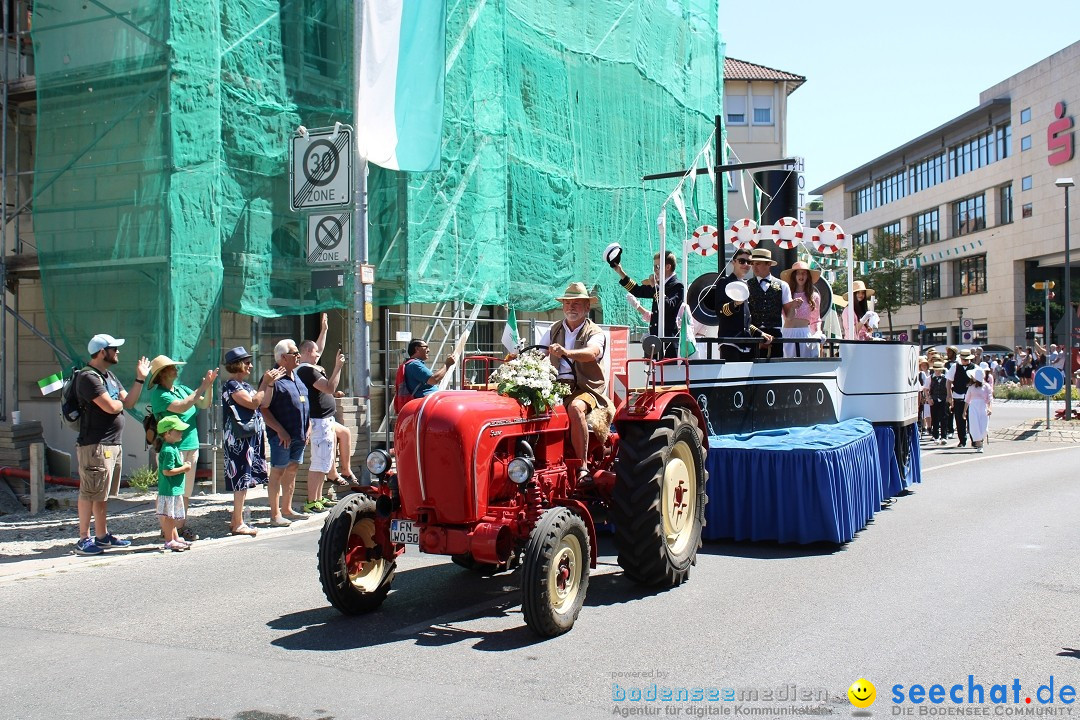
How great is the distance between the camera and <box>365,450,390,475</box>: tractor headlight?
6496 millimetres

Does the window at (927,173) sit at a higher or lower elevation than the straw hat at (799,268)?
higher

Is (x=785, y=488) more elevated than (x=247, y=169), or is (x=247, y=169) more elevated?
(x=247, y=169)

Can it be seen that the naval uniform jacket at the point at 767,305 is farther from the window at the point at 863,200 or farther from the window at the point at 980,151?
the window at the point at 863,200

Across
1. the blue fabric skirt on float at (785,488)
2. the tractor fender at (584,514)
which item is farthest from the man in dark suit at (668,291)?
the tractor fender at (584,514)

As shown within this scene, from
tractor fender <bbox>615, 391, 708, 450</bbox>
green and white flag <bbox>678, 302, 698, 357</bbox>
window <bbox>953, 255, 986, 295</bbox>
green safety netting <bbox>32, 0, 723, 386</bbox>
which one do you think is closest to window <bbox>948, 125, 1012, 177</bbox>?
window <bbox>953, 255, 986, 295</bbox>

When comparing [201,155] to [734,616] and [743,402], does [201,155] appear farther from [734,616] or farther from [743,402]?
[734,616]

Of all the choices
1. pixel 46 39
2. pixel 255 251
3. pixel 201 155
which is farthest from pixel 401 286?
pixel 46 39

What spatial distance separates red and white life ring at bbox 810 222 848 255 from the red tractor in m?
5.39

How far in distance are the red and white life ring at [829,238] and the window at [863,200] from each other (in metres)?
71.7

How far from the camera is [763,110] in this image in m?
44.1

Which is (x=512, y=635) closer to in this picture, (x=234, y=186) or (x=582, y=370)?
(x=582, y=370)

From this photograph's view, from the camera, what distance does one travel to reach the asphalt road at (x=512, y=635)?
16.4 ft

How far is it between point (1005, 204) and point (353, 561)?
6309 centimetres

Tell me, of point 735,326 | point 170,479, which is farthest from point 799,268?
point 170,479
